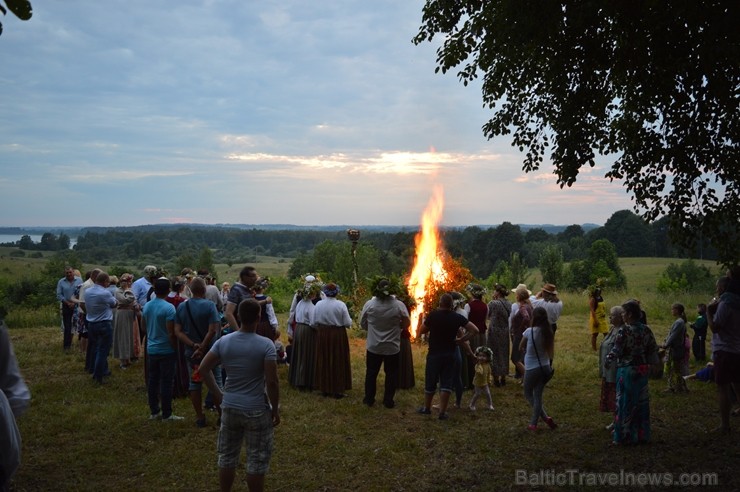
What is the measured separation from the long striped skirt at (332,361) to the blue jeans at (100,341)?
152 inches

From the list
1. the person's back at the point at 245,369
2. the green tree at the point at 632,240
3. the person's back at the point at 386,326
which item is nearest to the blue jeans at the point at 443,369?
the person's back at the point at 386,326

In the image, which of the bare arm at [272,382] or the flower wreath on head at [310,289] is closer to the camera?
the bare arm at [272,382]

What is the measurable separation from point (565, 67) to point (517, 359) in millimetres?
Result: 5542

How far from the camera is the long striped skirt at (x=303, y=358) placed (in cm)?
1009

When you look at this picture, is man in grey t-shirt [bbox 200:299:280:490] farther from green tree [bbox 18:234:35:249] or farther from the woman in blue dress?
green tree [bbox 18:234:35:249]

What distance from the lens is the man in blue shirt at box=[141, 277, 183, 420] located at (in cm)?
788

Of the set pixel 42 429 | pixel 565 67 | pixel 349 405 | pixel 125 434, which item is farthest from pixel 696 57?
pixel 42 429

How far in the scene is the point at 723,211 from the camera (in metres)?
7.29

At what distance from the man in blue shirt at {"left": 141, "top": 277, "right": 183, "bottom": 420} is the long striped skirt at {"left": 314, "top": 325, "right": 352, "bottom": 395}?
2.59 metres

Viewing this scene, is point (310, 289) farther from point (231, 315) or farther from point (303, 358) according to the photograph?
point (231, 315)

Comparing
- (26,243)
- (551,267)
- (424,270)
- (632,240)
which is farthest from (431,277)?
(26,243)

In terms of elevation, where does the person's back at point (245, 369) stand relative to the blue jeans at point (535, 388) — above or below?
above

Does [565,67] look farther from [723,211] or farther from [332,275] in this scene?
[332,275]

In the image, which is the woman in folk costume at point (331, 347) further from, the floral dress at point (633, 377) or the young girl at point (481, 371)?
the floral dress at point (633, 377)
